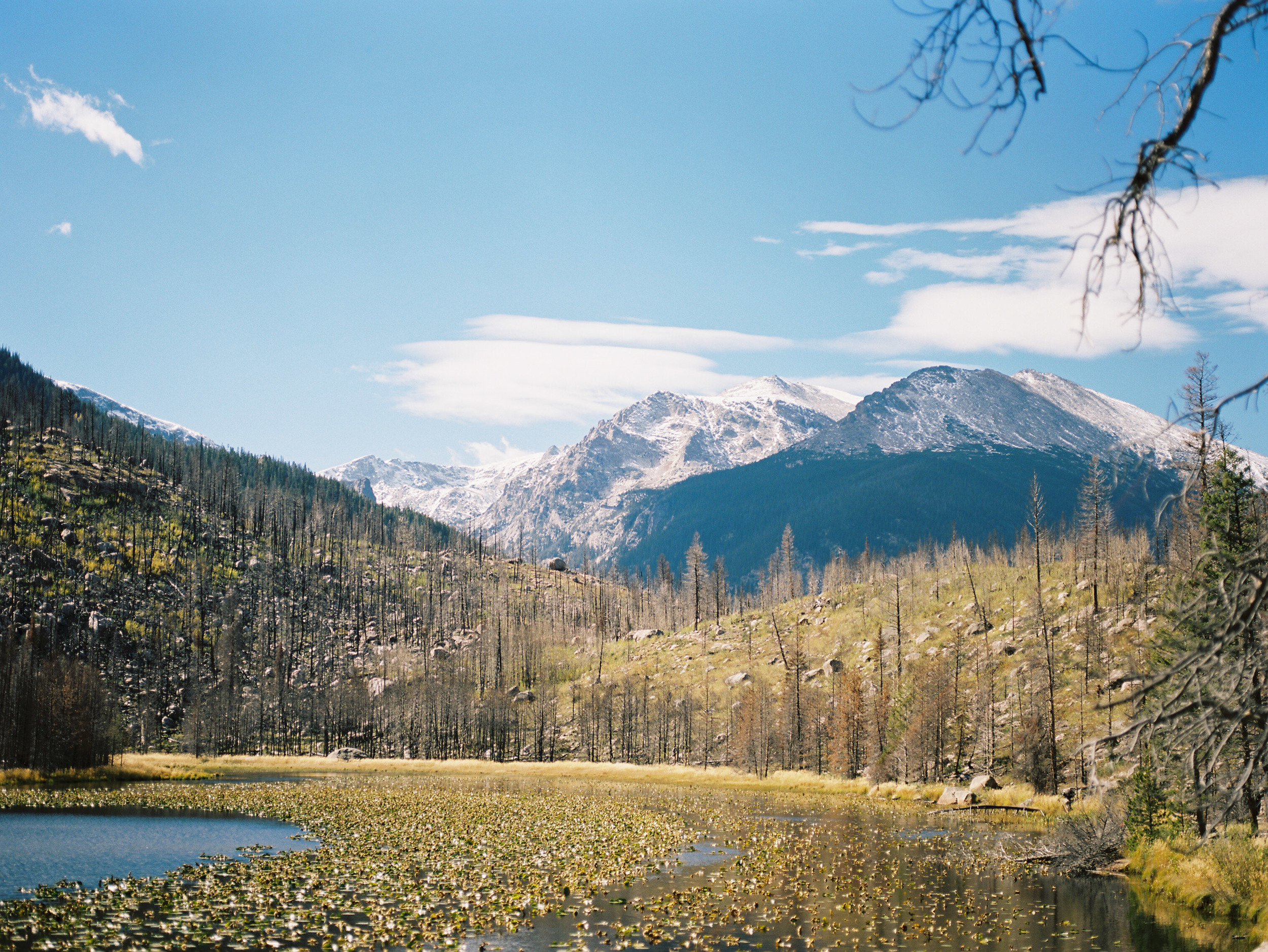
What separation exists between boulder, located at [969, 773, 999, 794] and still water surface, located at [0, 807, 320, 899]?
46.7 metres

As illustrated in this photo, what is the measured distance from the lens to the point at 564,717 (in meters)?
144

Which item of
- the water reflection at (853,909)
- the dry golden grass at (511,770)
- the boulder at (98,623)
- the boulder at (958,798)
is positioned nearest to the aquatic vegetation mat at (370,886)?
the water reflection at (853,909)

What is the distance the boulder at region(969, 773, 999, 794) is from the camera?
5784 centimetres

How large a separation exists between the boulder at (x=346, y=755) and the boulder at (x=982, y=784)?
86.3m

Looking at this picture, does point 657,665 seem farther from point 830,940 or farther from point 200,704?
point 830,940

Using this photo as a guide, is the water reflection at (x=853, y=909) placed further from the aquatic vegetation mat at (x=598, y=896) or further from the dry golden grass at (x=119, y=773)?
the dry golden grass at (x=119, y=773)

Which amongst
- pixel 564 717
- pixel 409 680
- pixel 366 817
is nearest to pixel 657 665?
pixel 564 717

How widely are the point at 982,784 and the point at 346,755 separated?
95.0 metres

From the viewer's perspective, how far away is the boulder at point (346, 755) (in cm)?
11319

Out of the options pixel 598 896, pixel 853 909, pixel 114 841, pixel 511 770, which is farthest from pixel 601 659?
pixel 853 909

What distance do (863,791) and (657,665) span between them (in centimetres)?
8541

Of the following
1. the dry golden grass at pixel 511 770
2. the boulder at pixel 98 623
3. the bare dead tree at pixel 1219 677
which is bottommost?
the dry golden grass at pixel 511 770

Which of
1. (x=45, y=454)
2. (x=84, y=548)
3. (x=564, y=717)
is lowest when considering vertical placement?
(x=564, y=717)

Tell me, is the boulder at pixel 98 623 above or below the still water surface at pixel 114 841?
above
